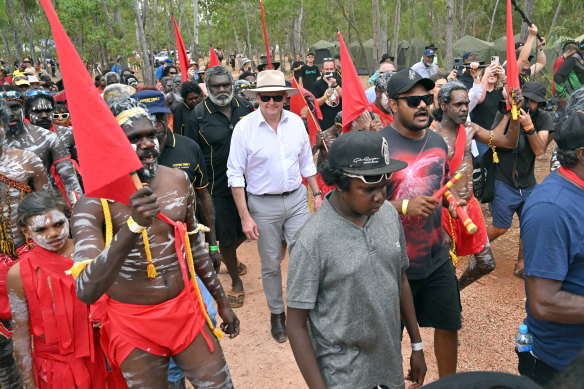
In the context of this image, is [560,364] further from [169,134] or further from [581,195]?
[169,134]

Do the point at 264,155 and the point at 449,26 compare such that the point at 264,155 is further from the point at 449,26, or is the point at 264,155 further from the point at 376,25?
the point at 376,25

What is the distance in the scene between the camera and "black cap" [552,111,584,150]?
2.41 meters

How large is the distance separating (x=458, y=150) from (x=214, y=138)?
2.71 metres

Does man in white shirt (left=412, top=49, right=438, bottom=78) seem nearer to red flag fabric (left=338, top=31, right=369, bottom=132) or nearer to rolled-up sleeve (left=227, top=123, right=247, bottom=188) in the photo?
red flag fabric (left=338, top=31, right=369, bottom=132)

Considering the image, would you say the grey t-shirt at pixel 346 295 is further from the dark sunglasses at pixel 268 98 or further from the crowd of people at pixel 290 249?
the dark sunglasses at pixel 268 98

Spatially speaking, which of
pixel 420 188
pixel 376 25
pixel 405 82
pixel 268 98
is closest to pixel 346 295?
pixel 420 188

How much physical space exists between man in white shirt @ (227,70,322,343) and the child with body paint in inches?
70.9

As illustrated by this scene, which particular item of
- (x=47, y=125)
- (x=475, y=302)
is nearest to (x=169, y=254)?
(x=475, y=302)

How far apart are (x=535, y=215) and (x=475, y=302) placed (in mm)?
3356

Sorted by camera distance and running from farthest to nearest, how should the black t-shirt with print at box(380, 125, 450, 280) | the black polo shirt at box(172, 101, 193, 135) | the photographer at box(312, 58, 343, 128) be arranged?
the photographer at box(312, 58, 343, 128) → the black polo shirt at box(172, 101, 193, 135) → the black t-shirt with print at box(380, 125, 450, 280)

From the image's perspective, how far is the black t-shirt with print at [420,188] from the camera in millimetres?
3508

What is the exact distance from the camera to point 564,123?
2.53 meters

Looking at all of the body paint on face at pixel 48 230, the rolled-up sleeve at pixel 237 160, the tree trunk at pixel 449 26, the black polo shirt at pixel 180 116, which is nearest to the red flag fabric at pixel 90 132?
the body paint on face at pixel 48 230

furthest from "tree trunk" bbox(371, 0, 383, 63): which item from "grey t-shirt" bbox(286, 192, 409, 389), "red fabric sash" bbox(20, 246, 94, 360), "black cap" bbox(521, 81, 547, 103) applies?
"grey t-shirt" bbox(286, 192, 409, 389)
